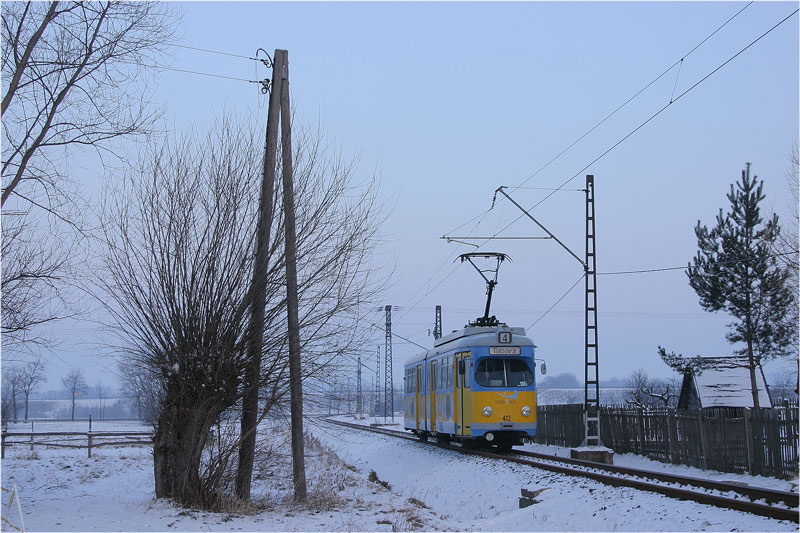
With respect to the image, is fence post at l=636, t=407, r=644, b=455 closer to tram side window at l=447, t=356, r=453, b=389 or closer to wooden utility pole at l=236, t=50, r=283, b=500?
tram side window at l=447, t=356, r=453, b=389

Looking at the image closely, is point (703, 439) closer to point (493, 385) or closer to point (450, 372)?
point (493, 385)

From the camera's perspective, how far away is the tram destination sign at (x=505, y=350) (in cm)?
2133

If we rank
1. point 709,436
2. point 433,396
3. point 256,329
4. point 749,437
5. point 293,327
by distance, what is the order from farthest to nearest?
point 433,396, point 709,436, point 749,437, point 293,327, point 256,329

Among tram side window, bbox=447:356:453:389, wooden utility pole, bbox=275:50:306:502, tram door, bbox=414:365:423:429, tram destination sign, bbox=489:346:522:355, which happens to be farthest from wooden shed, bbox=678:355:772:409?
wooden utility pole, bbox=275:50:306:502

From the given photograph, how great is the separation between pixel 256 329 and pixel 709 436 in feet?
35.8

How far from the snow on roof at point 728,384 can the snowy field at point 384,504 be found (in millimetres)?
16920

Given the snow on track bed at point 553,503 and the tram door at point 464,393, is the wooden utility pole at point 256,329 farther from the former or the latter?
the tram door at point 464,393

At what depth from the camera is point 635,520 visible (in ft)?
33.2

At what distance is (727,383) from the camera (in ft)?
119

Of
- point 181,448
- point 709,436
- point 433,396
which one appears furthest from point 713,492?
point 433,396

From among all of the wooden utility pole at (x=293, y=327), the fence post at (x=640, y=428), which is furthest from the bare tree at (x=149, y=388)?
the fence post at (x=640, y=428)

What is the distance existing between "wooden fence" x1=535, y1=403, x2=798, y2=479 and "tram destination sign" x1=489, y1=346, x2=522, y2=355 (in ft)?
11.6

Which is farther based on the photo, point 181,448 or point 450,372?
point 450,372

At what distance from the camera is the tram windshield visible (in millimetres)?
21188
